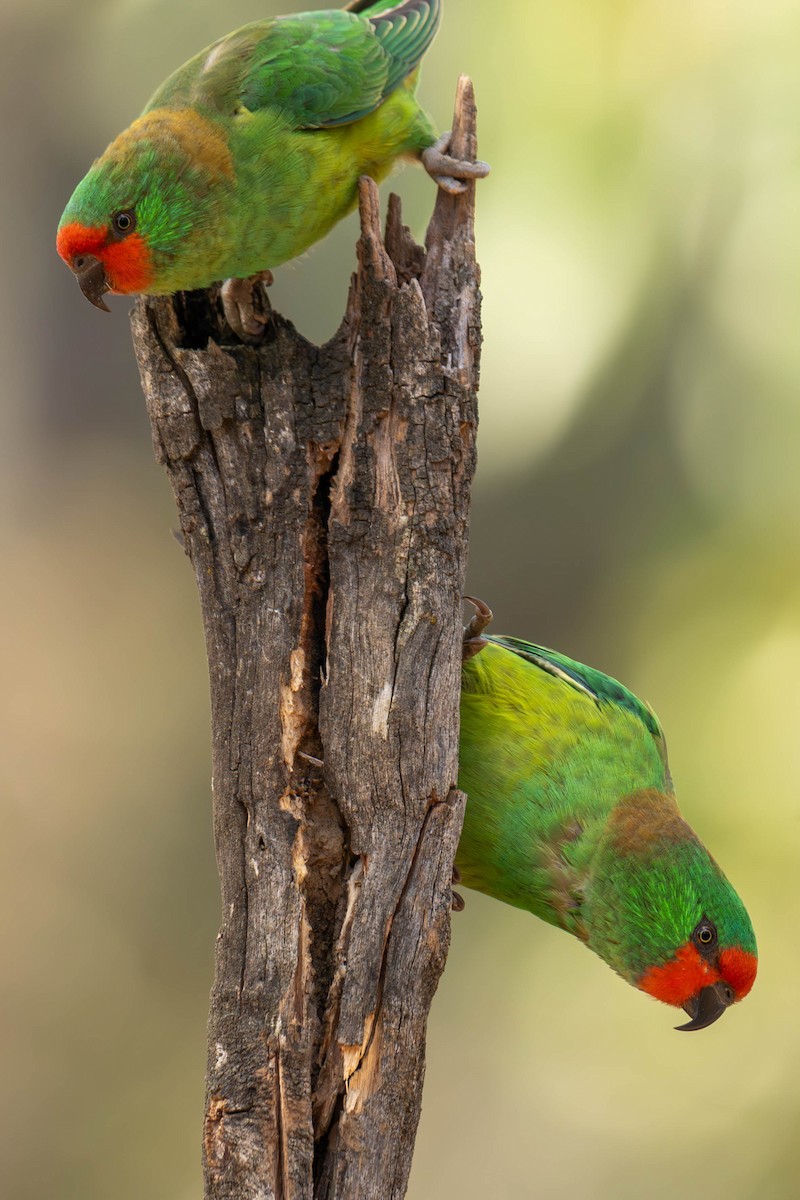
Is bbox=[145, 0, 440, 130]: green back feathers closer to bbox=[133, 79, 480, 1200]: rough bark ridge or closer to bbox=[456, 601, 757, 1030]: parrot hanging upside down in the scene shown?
bbox=[133, 79, 480, 1200]: rough bark ridge

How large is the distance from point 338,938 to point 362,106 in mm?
2400

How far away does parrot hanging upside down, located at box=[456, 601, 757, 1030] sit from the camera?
10.6 feet

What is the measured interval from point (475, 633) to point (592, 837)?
741 millimetres

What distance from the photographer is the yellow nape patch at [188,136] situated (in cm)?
278

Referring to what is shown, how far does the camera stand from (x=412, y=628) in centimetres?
281

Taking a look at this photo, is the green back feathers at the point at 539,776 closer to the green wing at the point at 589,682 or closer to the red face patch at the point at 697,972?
the green wing at the point at 589,682

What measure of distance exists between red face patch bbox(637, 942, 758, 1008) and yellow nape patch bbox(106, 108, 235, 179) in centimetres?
258

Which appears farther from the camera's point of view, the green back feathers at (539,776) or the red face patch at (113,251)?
the green back feathers at (539,776)

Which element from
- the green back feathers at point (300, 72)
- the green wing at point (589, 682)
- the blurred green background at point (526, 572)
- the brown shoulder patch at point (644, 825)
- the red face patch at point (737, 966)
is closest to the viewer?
the green back feathers at point (300, 72)

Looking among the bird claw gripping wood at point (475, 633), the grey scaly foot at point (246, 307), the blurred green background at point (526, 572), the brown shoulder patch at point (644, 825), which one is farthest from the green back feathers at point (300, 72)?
the blurred green background at point (526, 572)

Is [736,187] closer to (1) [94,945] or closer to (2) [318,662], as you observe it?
(2) [318,662]

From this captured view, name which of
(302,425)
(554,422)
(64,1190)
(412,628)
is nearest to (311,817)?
(412,628)

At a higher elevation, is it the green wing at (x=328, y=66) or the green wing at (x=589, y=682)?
the green wing at (x=328, y=66)

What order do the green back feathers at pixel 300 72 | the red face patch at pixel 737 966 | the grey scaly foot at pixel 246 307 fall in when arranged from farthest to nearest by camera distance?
1. the red face patch at pixel 737 966
2. the green back feathers at pixel 300 72
3. the grey scaly foot at pixel 246 307
